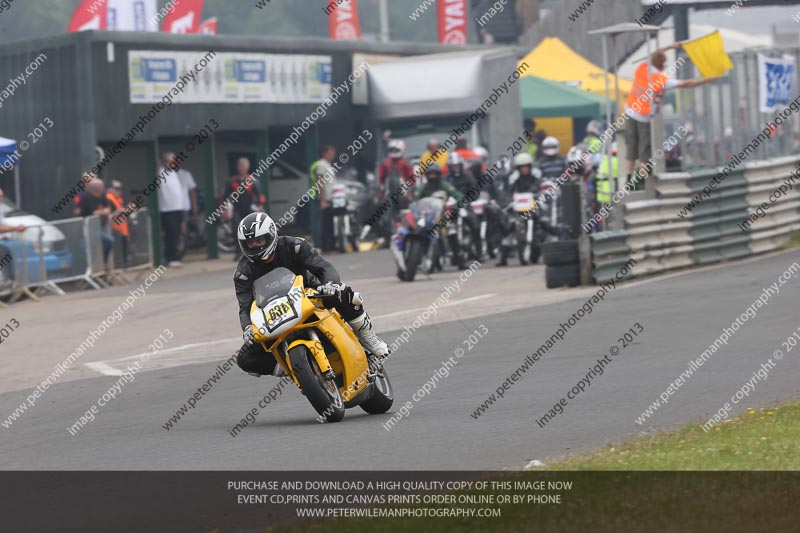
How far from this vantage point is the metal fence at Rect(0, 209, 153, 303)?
20469 mm

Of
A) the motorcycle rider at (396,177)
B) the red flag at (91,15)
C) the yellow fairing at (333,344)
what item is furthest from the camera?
the red flag at (91,15)

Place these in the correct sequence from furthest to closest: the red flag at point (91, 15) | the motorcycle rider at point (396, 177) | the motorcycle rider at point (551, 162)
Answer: the red flag at point (91, 15) → the motorcycle rider at point (396, 177) → the motorcycle rider at point (551, 162)

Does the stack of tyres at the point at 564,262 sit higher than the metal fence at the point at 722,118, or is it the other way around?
the metal fence at the point at 722,118

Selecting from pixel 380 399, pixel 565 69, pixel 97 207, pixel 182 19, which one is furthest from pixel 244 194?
pixel 380 399

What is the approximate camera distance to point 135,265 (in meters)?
23.4

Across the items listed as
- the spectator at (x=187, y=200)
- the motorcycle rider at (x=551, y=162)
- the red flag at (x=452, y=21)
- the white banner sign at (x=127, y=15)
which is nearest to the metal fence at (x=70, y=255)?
the spectator at (x=187, y=200)

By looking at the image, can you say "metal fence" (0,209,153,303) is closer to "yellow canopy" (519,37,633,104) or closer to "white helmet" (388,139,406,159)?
"white helmet" (388,139,406,159)

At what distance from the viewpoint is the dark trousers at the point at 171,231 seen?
2551cm

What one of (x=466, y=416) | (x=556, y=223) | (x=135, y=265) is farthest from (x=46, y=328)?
(x=466, y=416)

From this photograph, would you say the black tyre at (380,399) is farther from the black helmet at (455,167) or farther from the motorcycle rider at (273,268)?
the black helmet at (455,167)

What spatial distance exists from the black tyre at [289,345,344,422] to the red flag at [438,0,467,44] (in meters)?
34.7

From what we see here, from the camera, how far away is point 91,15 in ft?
109

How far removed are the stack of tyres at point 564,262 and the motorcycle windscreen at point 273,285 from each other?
8927mm
